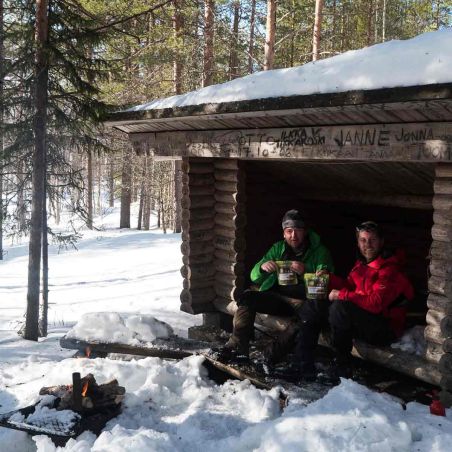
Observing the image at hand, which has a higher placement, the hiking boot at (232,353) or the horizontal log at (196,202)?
the horizontal log at (196,202)

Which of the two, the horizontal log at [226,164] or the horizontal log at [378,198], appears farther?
the horizontal log at [226,164]

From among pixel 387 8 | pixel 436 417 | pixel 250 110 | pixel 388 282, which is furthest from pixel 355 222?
pixel 387 8

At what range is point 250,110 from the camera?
4.74 meters

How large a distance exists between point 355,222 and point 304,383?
3.99 m

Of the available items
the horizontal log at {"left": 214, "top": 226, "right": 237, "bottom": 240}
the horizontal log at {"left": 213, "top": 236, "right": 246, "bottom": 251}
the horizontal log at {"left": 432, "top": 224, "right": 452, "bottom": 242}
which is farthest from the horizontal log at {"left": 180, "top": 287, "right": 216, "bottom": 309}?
the horizontal log at {"left": 432, "top": 224, "right": 452, "bottom": 242}

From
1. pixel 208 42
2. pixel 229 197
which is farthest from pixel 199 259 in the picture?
pixel 208 42

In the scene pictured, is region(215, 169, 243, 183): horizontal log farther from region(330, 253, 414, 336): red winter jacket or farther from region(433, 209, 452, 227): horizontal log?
region(433, 209, 452, 227): horizontal log

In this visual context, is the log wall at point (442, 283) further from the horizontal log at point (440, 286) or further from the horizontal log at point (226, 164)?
the horizontal log at point (226, 164)

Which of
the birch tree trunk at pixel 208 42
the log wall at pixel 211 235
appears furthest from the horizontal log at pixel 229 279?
the birch tree trunk at pixel 208 42

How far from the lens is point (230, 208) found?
6766 mm

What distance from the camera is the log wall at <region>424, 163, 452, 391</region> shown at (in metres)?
4.18

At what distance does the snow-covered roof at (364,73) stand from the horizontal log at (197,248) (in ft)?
7.48

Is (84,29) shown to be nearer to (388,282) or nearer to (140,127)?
(140,127)

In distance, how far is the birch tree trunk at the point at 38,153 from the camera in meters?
9.21
